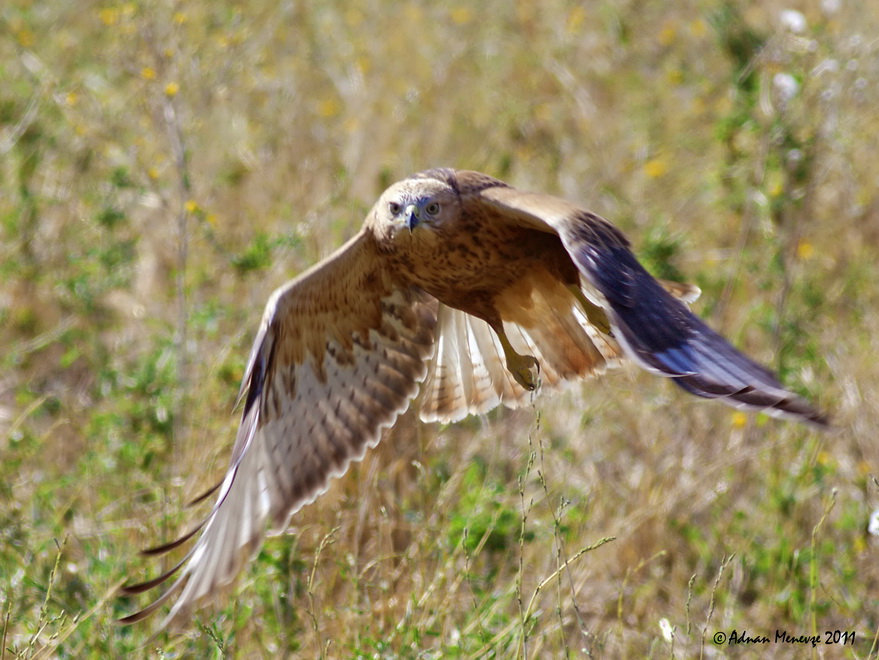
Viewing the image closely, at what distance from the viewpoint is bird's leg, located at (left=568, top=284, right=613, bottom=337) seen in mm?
3945

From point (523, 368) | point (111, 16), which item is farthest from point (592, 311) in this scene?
point (111, 16)

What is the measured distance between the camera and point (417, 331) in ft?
14.3

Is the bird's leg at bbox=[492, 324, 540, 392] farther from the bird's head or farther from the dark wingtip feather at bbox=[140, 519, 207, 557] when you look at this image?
the dark wingtip feather at bbox=[140, 519, 207, 557]

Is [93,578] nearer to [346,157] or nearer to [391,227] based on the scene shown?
[391,227]

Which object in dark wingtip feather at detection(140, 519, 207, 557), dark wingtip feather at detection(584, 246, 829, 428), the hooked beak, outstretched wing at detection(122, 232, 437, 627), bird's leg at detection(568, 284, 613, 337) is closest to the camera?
dark wingtip feather at detection(584, 246, 829, 428)

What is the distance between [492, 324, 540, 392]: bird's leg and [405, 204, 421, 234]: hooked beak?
2.02ft

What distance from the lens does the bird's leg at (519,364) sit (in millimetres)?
4230

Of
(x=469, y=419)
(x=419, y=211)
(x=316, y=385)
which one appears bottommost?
(x=469, y=419)

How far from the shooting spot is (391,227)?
3881 mm

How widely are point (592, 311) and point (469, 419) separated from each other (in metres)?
1.15

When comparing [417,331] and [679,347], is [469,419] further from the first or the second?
[679,347]

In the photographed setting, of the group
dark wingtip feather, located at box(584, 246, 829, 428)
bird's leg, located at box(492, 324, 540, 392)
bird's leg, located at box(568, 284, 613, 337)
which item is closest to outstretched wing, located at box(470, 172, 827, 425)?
dark wingtip feather, located at box(584, 246, 829, 428)

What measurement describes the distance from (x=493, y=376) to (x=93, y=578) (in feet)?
Result: 5.56

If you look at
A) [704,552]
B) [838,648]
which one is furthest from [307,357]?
[838,648]
